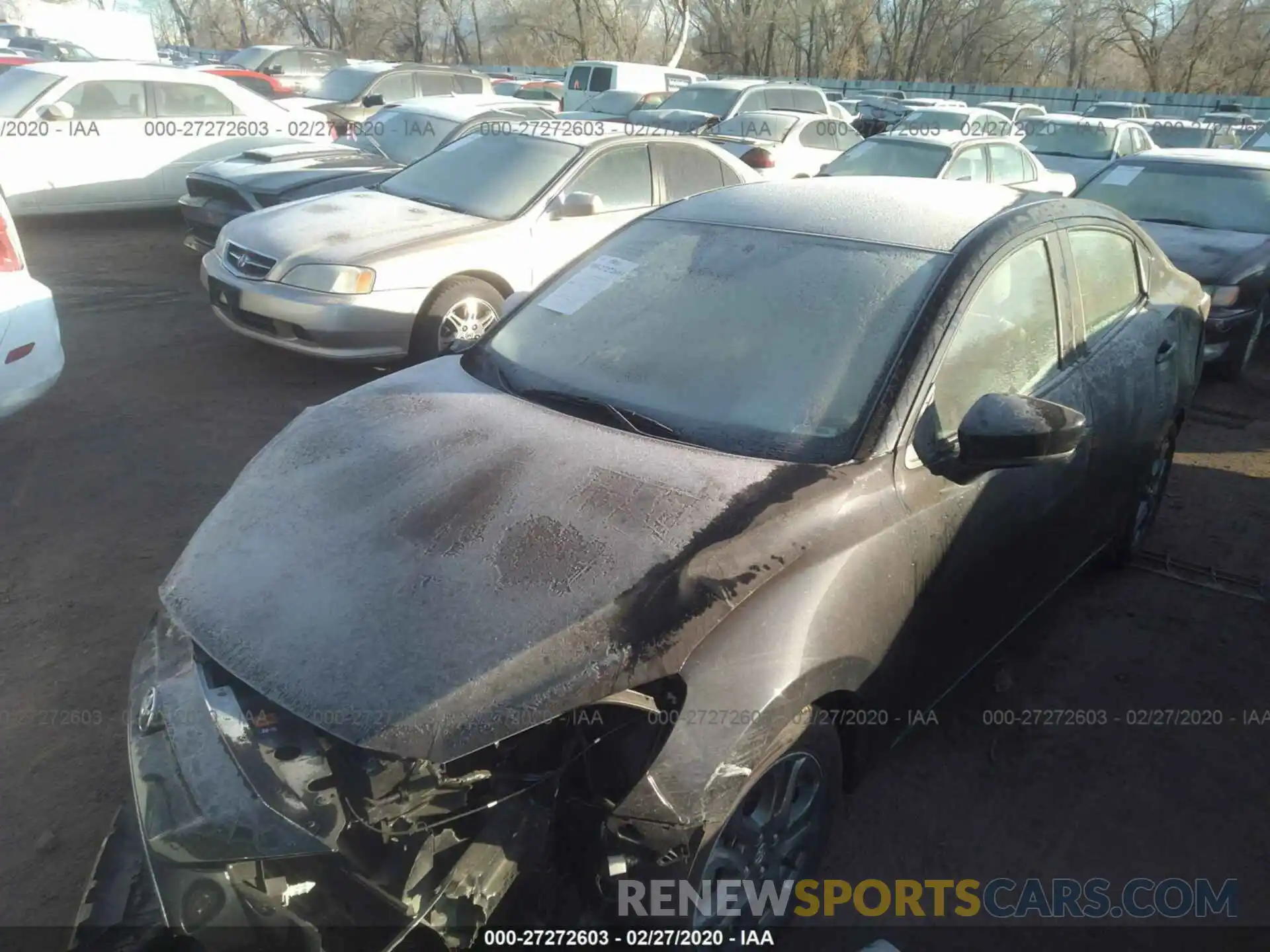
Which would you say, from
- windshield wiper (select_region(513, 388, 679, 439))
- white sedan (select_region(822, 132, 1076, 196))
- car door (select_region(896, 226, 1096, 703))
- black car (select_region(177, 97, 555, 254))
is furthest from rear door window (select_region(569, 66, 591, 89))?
windshield wiper (select_region(513, 388, 679, 439))

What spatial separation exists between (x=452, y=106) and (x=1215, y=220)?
25.6 ft

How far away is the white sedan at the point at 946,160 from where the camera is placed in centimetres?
992

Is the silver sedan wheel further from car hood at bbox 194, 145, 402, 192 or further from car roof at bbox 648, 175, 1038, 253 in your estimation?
car hood at bbox 194, 145, 402, 192

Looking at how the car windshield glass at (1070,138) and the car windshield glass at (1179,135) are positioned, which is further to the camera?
the car windshield glass at (1179,135)

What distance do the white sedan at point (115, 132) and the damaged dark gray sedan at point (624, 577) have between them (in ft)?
26.4

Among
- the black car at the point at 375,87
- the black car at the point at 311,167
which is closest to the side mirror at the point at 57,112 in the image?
the black car at the point at 311,167

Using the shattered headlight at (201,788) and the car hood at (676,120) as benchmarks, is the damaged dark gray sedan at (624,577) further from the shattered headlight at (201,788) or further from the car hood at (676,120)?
the car hood at (676,120)

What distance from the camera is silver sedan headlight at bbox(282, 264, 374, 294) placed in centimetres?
560

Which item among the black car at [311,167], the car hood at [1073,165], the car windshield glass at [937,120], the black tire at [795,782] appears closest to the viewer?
the black tire at [795,782]

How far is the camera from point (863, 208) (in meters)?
3.13

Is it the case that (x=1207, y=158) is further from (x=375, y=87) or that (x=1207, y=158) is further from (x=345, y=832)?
(x=375, y=87)

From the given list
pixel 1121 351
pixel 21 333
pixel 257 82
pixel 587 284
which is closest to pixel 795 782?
pixel 587 284

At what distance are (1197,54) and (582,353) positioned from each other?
145 feet

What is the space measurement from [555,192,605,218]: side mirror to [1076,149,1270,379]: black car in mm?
3855
